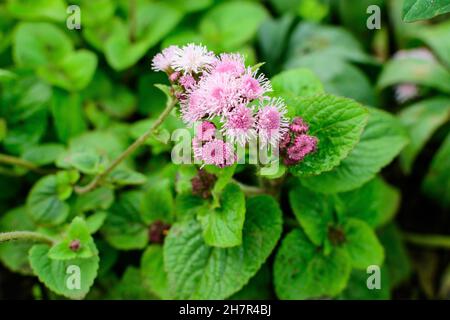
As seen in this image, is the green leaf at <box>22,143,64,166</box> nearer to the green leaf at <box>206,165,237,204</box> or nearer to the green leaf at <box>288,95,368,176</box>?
the green leaf at <box>206,165,237,204</box>

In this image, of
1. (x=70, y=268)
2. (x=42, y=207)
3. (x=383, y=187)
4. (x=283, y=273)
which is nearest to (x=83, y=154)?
(x=42, y=207)

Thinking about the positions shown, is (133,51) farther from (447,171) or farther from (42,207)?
(447,171)

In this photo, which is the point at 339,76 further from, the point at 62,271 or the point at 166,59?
the point at 62,271

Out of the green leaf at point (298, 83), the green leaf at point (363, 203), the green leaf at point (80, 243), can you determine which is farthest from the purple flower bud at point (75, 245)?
the green leaf at point (363, 203)

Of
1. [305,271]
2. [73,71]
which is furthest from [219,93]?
[73,71]

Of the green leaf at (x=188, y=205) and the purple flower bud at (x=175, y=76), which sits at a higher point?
the purple flower bud at (x=175, y=76)

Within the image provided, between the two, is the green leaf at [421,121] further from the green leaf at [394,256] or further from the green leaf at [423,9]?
the green leaf at [423,9]
